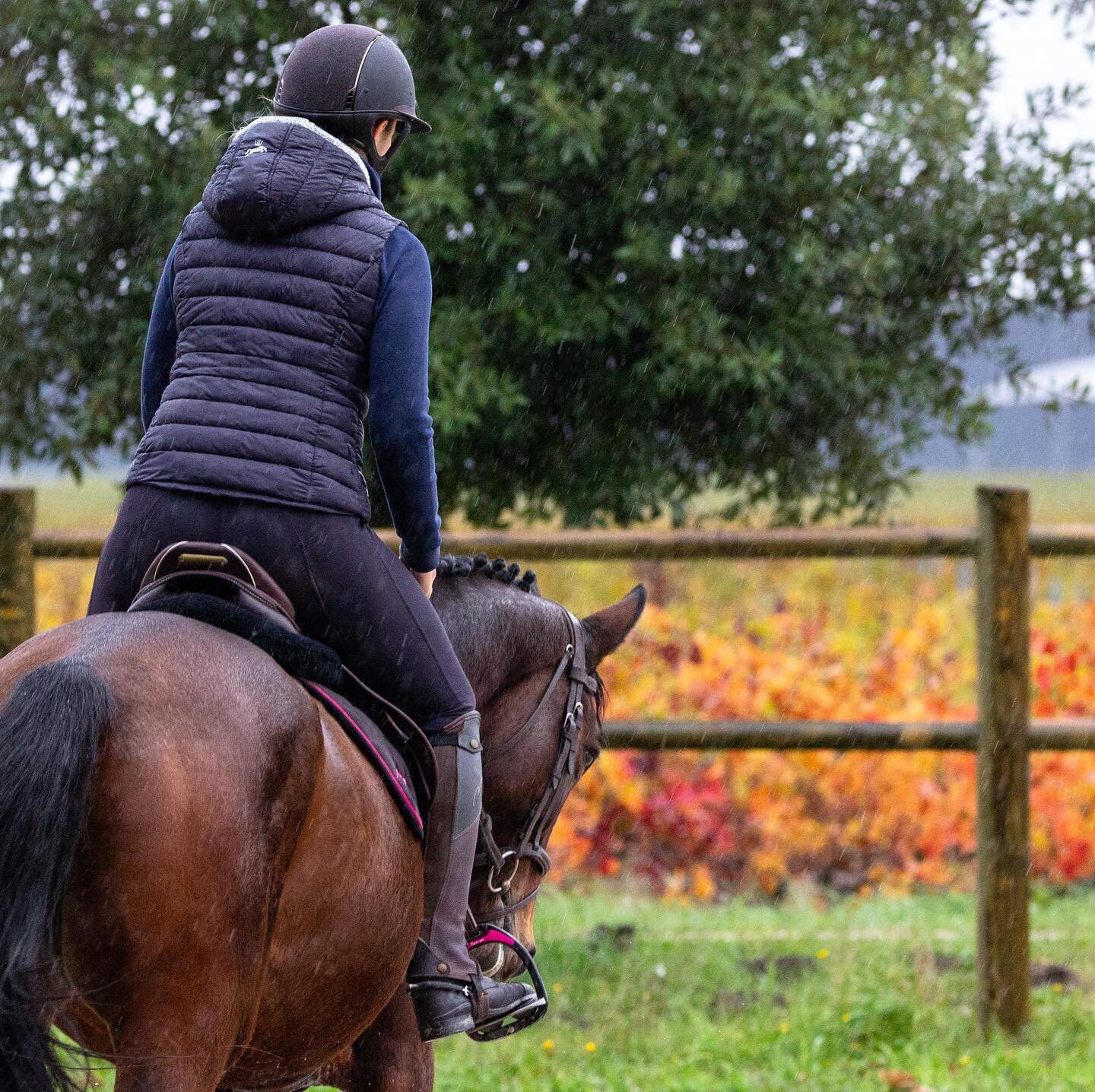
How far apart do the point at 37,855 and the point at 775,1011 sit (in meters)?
3.47

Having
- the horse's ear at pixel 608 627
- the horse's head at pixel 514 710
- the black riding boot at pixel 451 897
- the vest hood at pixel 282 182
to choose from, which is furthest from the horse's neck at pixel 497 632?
the vest hood at pixel 282 182

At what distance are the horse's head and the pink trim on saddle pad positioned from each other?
0.62 m

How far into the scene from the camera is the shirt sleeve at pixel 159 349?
9.30 feet

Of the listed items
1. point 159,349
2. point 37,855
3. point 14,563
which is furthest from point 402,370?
point 14,563

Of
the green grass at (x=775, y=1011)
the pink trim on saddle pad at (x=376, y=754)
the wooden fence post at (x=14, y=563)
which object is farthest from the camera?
the wooden fence post at (x=14, y=563)

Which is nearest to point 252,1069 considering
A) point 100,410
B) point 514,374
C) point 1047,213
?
point 514,374

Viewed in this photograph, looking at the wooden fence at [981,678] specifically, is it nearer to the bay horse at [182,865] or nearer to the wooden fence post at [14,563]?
the wooden fence post at [14,563]

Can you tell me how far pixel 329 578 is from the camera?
2.48 metres

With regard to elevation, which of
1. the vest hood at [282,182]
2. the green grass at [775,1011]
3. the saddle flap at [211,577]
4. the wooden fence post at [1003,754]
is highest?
the vest hood at [282,182]

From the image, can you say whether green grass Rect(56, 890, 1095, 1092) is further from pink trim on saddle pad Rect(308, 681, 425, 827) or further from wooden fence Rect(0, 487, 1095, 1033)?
pink trim on saddle pad Rect(308, 681, 425, 827)

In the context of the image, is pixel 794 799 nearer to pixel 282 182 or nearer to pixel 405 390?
pixel 405 390

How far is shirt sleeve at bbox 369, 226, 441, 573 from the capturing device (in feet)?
8.21

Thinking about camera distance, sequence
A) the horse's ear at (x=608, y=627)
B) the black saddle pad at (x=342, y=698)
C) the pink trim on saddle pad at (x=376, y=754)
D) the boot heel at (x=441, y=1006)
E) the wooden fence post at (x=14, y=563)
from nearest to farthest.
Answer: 1. the black saddle pad at (x=342, y=698)
2. the pink trim on saddle pad at (x=376, y=754)
3. the boot heel at (x=441, y=1006)
4. the horse's ear at (x=608, y=627)
5. the wooden fence post at (x=14, y=563)

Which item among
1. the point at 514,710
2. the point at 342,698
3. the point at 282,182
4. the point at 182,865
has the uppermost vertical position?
the point at 282,182
